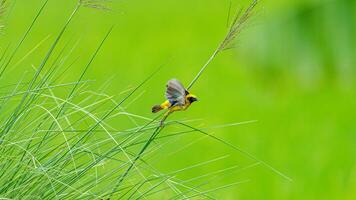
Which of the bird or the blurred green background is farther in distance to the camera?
the blurred green background

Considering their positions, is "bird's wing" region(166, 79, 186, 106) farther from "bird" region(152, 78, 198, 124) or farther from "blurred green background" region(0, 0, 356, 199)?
"blurred green background" region(0, 0, 356, 199)

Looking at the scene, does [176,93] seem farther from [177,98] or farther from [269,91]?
[269,91]

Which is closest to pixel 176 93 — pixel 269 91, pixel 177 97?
pixel 177 97

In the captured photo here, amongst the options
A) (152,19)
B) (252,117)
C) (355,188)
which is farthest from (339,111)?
(152,19)

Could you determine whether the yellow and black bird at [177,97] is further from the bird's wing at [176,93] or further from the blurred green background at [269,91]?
the blurred green background at [269,91]

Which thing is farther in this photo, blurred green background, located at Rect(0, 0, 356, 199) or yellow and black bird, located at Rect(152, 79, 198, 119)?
blurred green background, located at Rect(0, 0, 356, 199)

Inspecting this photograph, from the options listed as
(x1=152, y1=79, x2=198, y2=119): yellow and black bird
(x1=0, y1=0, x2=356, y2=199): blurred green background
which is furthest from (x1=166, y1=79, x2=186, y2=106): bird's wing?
(x1=0, y1=0, x2=356, y2=199): blurred green background

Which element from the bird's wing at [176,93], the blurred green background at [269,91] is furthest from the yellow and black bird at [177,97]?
the blurred green background at [269,91]
